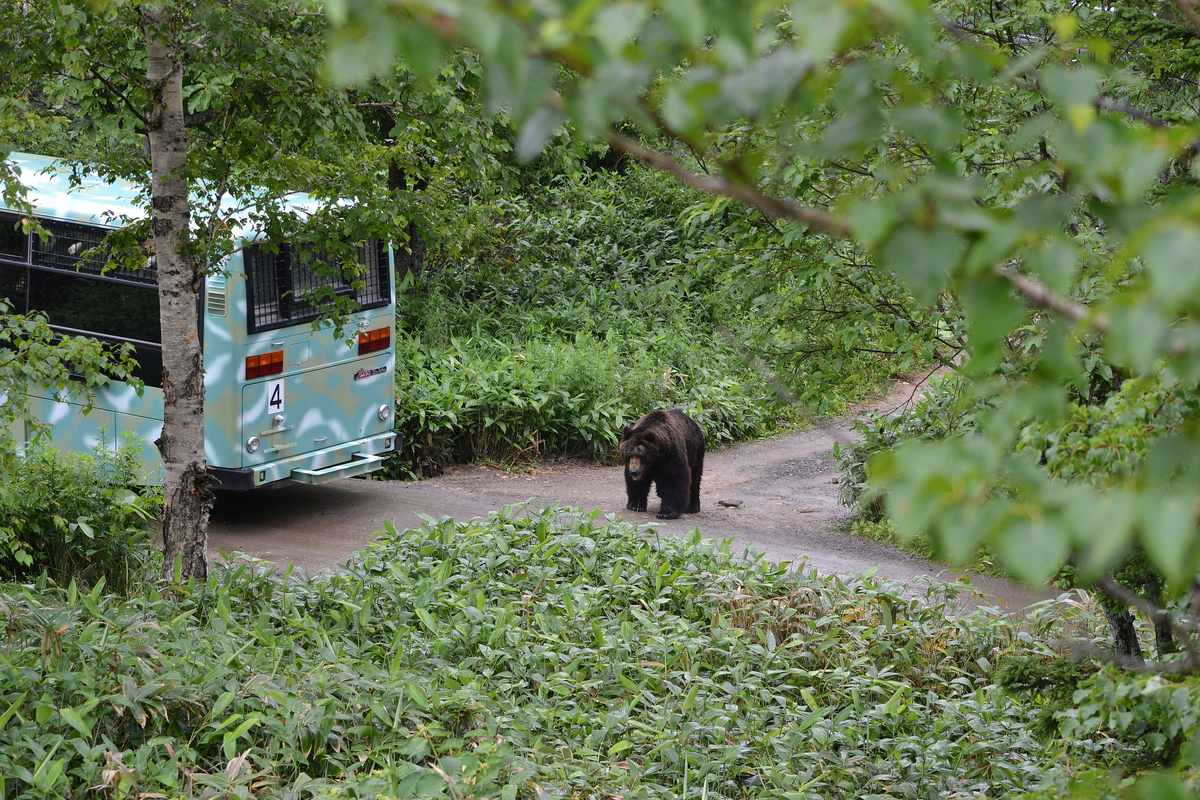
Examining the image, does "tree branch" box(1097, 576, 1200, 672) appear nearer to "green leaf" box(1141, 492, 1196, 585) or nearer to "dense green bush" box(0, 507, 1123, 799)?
"green leaf" box(1141, 492, 1196, 585)

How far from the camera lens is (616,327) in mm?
16219

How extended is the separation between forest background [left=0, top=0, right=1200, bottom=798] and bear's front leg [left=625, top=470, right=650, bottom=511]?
2.85 metres

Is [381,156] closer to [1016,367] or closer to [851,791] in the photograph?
[1016,367]

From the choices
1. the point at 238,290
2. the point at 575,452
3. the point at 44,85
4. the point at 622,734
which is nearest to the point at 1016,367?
the point at 622,734

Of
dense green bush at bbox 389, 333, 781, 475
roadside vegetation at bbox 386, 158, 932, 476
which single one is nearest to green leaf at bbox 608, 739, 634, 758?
roadside vegetation at bbox 386, 158, 932, 476

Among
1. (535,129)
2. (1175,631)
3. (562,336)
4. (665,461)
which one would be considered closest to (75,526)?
(665,461)

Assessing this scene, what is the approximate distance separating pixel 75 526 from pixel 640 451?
5185 mm

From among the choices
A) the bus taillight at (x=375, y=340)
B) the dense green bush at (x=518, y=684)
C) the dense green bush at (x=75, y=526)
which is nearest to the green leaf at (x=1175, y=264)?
the dense green bush at (x=518, y=684)

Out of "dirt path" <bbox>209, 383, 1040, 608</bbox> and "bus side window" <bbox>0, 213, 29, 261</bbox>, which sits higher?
"bus side window" <bbox>0, 213, 29, 261</bbox>

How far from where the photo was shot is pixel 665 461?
10.6 meters

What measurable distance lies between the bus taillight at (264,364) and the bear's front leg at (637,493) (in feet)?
11.7

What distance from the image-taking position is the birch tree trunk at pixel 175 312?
5816 mm

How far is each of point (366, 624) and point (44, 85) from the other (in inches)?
149

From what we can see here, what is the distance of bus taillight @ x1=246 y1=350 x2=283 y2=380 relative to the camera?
30.8ft
